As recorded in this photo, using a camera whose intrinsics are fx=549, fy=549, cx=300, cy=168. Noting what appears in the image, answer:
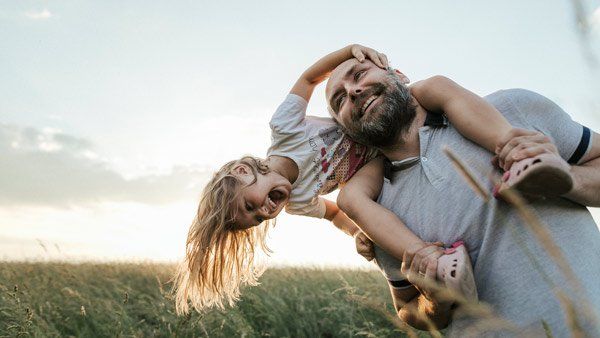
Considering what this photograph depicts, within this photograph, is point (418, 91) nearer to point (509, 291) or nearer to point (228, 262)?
point (509, 291)

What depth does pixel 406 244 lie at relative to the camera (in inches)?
83.7

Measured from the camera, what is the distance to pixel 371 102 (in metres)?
2.60

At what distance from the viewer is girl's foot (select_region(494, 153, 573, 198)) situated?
4.80 ft

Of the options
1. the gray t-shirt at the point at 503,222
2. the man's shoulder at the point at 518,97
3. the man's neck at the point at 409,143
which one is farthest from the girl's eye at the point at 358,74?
the man's shoulder at the point at 518,97

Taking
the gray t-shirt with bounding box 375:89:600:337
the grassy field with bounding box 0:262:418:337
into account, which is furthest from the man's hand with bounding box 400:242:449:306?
the grassy field with bounding box 0:262:418:337

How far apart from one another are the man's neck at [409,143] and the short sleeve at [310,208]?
0.97m

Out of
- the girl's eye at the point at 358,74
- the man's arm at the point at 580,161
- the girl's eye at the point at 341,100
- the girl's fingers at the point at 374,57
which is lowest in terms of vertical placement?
the man's arm at the point at 580,161

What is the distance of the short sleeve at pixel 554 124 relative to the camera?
7.27 ft

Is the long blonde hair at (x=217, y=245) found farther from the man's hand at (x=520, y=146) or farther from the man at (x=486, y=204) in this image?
the man's hand at (x=520, y=146)

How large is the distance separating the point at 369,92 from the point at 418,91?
234mm

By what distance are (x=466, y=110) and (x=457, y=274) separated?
753 millimetres

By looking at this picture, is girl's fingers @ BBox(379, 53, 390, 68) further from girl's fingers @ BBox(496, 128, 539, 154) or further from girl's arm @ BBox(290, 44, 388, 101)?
girl's fingers @ BBox(496, 128, 539, 154)

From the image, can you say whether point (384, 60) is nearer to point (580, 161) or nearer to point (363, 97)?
point (363, 97)

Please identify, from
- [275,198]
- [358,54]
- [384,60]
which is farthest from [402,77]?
[275,198]
